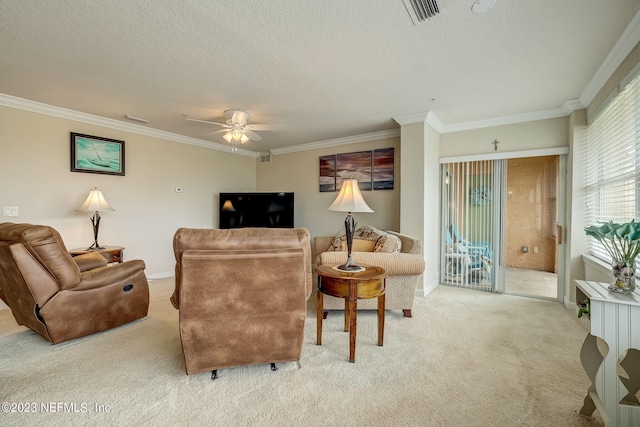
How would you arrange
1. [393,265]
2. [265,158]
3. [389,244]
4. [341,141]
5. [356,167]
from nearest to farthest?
[393,265] < [389,244] < [356,167] < [341,141] < [265,158]

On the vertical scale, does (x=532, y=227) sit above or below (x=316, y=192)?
below

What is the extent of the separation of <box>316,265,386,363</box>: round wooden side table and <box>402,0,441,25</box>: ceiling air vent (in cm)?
183

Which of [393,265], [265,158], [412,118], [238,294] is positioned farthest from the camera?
[265,158]

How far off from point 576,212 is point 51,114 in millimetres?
6500

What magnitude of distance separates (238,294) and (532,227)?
4.93m

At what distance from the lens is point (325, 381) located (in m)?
1.88

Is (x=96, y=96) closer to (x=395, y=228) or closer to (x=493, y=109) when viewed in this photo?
(x=395, y=228)

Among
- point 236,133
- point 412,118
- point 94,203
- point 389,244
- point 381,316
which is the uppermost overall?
point 412,118

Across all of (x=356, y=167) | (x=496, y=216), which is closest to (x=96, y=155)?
(x=356, y=167)

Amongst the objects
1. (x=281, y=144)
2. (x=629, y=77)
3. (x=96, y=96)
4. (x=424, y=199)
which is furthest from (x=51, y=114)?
(x=629, y=77)

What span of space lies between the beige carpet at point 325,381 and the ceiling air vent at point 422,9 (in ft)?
7.88

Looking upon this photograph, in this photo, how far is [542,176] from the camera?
4230mm

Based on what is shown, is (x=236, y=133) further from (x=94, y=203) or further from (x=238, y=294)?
(x=238, y=294)

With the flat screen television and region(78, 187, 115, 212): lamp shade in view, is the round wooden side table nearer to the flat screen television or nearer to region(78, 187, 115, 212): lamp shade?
the flat screen television
